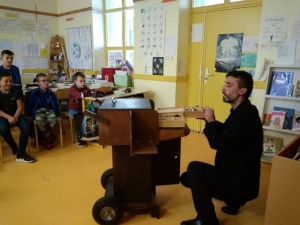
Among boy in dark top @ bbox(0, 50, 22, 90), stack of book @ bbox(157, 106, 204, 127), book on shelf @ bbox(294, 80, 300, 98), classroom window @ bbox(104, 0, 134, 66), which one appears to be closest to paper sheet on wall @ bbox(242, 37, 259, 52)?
book on shelf @ bbox(294, 80, 300, 98)

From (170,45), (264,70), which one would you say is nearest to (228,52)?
(264,70)

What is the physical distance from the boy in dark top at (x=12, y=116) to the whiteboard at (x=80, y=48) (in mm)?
2427

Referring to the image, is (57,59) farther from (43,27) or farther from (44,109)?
(44,109)

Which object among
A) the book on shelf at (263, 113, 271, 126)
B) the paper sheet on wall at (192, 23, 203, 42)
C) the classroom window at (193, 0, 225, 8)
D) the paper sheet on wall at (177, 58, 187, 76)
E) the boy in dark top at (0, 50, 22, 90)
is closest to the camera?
the book on shelf at (263, 113, 271, 126)

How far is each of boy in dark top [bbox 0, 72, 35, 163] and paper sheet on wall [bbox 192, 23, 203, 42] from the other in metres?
2.76

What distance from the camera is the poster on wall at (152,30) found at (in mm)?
3932

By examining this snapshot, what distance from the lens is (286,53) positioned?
2732mm

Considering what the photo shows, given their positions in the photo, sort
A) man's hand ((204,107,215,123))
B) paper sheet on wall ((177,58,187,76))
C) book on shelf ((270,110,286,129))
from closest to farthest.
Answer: man's hand ((204,107,215,123))
book on shelf ((270,110,286,129))
paper sheet on wall ((177,58,187,76))

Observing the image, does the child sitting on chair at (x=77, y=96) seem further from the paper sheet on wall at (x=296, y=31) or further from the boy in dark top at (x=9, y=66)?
the paper sheet on wall at (x=296, y=31)

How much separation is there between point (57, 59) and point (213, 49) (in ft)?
12.6

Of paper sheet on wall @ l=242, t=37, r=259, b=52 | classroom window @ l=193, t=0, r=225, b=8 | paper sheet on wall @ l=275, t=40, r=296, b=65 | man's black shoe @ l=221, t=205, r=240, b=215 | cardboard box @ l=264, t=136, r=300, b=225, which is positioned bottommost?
man's black shoe @ l=221, t=205, r=240, b=215

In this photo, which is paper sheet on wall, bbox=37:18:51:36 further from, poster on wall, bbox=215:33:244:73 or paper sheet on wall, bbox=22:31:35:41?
poster on wall, bbox=215:33:244:73

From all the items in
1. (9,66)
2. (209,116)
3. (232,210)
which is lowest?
(232,210)

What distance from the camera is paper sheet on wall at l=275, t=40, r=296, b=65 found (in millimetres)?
2689
